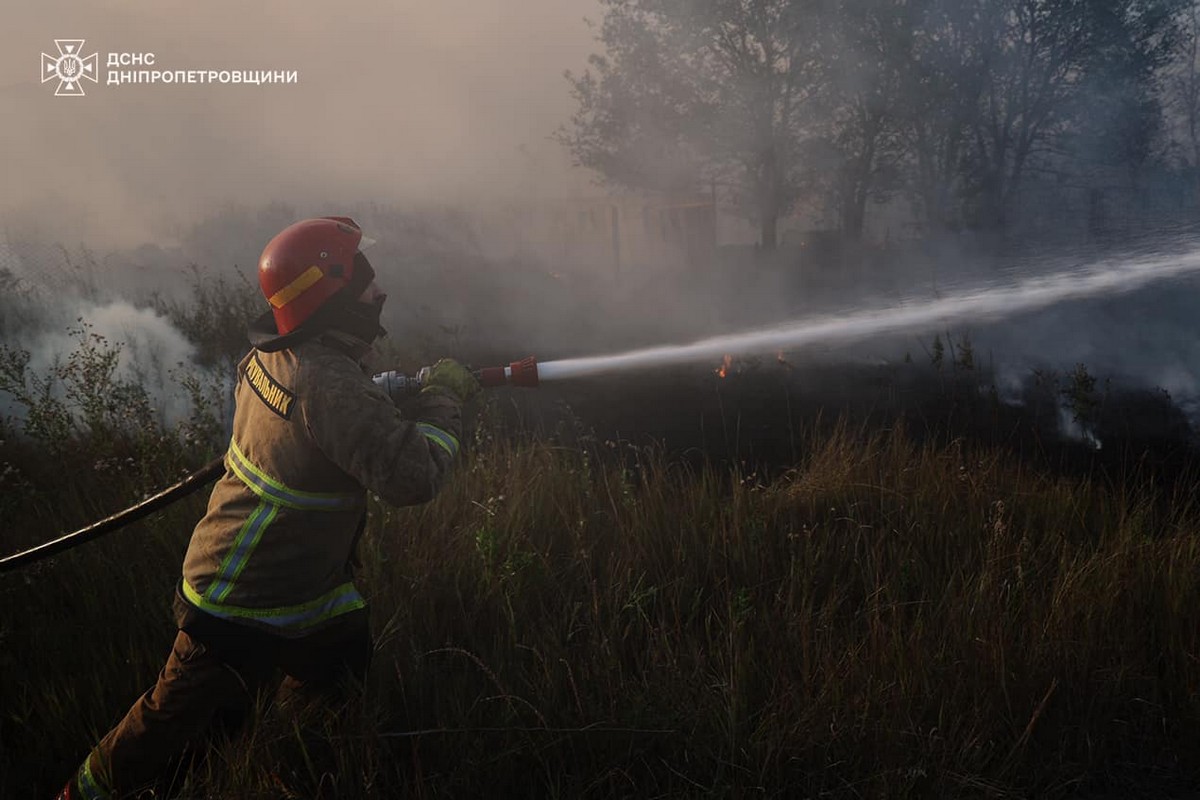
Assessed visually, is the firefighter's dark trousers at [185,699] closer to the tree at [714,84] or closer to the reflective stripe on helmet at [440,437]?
the reflective stripe on helmet at [440,437]

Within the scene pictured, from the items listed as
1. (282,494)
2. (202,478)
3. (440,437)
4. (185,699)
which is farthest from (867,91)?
(185,699)

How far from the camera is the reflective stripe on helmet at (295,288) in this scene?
2090 mm

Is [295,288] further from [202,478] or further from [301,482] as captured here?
[202,478]

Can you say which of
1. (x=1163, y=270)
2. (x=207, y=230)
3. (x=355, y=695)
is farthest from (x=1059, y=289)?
(x=207, y=230)

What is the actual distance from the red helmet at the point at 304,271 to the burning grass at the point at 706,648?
41.3 inches

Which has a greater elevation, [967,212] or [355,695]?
[967,212]

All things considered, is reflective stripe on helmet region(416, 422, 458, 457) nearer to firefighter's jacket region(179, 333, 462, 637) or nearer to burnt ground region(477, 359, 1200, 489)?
firefighter's jacket region(179, 333, 462, 637)

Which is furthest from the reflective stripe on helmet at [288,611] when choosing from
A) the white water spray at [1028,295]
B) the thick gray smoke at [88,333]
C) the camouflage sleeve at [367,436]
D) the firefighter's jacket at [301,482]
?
the white water spray at [1028,295]

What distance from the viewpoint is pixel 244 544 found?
6.71ft

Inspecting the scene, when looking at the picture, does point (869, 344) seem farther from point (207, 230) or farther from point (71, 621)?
point (207, 230)

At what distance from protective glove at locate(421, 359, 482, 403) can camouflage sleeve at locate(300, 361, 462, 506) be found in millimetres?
296

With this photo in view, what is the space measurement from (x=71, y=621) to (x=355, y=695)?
1.54 meters

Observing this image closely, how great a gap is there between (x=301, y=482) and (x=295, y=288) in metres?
0.51

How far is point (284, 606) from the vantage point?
209cm
